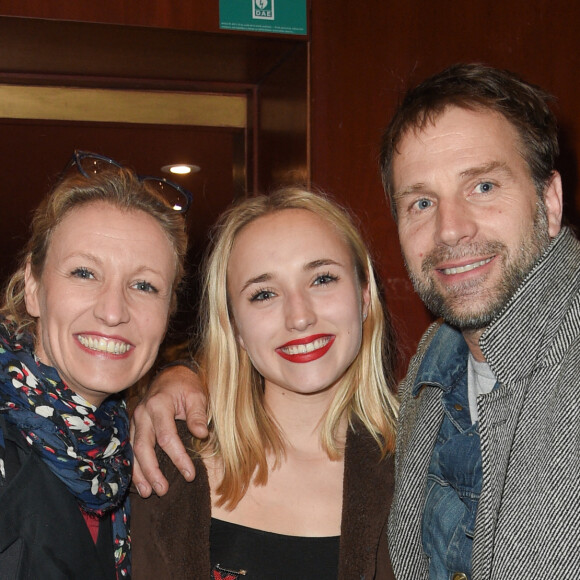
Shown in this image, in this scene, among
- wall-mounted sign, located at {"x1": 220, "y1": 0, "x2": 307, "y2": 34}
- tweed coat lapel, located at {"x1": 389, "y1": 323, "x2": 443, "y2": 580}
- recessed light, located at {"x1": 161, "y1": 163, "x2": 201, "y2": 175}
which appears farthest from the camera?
recessed light, located at {"x1": 161, "y1": 163, "x2": 201, "y2": 175}

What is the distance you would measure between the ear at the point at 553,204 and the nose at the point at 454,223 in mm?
210

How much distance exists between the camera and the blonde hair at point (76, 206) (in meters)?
1.92

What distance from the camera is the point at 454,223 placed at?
177 cm

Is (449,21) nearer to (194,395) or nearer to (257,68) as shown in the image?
(257,68)

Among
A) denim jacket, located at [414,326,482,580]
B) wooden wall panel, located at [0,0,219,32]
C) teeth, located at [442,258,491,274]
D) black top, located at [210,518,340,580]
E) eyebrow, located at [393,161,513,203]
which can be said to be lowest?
black top, located at [210,518,340,580]

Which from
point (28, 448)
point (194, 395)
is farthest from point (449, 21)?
point (28, 448)

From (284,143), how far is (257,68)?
0.30 meters

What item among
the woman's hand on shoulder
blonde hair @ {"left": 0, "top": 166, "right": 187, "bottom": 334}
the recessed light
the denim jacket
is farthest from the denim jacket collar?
the recessed light

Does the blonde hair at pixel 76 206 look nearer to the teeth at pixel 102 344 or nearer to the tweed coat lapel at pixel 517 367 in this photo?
the teeth at pixel 102 344

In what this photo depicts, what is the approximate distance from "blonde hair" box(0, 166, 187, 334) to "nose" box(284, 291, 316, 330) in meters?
0.31

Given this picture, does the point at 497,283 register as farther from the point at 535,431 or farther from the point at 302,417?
the point at 302,417

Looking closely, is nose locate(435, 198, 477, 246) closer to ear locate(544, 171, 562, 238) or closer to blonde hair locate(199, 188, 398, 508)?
ear locate(544, 171, 562, 238)

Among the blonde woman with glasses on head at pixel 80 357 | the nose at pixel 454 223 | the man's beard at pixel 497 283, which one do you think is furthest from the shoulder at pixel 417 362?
the blonde woman with glasses on head at pixel 80 357

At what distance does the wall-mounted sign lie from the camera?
8.15ft
